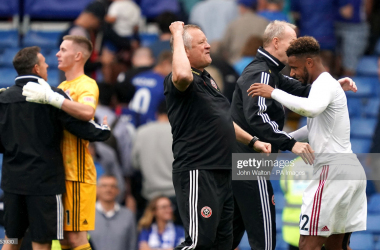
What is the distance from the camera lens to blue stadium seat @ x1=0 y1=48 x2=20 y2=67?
467 inches

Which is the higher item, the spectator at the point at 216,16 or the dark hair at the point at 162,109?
the spectator at the point at 216,16

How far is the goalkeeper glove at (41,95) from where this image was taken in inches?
223

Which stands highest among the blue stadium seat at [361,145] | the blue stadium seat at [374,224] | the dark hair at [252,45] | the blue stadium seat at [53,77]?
the blue stadium seat at [53,77]

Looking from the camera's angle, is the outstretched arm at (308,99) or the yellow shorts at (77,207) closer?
the outstretched arm at (308,99)

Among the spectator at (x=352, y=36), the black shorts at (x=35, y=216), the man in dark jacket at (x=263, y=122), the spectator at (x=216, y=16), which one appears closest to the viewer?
the man in dark jacket at (x=263, y=122)

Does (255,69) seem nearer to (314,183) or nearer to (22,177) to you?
(314,183)

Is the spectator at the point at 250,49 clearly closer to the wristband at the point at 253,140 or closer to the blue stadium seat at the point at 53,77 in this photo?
the blue stadium seat at the point at 53,77

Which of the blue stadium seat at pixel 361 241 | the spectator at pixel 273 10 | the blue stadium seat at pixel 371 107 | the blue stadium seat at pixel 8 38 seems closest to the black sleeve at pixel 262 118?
the blue stadium seat at pixel 361 241

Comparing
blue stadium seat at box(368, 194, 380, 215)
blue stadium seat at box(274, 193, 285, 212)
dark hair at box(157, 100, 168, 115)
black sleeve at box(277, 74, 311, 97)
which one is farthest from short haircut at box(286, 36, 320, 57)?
blue stadium seat at box(274, 193, 285, 212)

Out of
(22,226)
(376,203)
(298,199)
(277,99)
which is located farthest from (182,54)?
(376,203)

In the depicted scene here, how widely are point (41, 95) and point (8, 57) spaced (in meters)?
6.64

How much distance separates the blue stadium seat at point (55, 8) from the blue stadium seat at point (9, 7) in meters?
0.18

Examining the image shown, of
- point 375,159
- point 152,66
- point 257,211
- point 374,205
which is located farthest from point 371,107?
point 257,211

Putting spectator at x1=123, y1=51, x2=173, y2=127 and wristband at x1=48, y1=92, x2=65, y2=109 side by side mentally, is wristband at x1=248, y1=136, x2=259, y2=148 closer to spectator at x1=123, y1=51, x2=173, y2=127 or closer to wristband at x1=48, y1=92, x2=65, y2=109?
wristband at x1=48, y1=92, x2=65, y2=109
